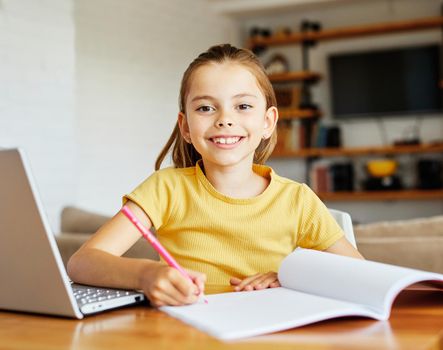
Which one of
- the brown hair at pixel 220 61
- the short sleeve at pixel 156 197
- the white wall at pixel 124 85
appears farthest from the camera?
the white wall at pixel 124 85

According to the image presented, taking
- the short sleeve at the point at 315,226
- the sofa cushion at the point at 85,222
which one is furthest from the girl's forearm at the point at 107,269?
the sofa cushion at the point at 85,222

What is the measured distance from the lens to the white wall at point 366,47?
6258 mm

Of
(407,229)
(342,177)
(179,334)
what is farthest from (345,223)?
(342,177)

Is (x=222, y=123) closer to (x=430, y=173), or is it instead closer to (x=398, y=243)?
(x=398, y=243)

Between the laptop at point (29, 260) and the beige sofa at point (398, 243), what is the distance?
1.19 m

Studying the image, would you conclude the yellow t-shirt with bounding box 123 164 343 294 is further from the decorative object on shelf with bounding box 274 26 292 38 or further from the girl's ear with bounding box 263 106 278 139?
the decorative object on shelf with bounding box 274 26 292 38

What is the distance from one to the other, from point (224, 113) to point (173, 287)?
0.45 metres

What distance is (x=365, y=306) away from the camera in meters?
0.83

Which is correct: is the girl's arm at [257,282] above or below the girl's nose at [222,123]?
below

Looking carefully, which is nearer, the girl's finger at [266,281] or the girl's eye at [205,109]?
the girl's finger at [266,281]

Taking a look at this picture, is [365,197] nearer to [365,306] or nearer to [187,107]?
[187,107]

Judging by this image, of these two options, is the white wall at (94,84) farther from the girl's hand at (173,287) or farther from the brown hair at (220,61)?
the girl's hand at (173,287)

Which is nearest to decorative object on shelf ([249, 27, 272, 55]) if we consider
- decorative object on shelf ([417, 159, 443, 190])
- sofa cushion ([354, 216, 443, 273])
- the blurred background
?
the blurred background

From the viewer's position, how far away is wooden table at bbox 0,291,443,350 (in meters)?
0.67
